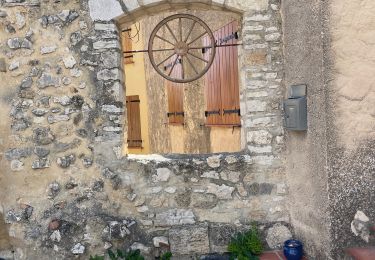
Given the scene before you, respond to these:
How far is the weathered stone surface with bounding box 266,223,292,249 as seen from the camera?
129 inches

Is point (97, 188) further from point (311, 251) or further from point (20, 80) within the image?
point (311, 251)

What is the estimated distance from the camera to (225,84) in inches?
185

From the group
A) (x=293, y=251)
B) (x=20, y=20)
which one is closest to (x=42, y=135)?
(x=20, y=20)

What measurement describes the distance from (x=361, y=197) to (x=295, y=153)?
0.64 m

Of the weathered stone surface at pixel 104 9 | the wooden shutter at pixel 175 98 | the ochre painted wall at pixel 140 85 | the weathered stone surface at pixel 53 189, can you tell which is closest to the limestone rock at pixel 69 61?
the weathered stone surface at pixel 104 9

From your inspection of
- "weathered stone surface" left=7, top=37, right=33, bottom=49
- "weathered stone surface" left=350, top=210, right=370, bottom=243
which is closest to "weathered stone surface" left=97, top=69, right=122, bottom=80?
"weathered stone surface" left=7, top=37, right=33, bottom=49

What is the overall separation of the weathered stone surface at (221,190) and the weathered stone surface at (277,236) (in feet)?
1.62

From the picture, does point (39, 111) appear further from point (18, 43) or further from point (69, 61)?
point (18, 43)

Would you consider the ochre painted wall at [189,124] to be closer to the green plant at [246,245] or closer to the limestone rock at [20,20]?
the green plant at [246,245]

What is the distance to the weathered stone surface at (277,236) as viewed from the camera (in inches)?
129

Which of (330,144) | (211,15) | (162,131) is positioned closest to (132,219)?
(330,144)

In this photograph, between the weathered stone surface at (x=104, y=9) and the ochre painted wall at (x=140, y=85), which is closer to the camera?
the weathered stone surface at (x=104, y=9)

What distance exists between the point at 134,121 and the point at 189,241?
693cm

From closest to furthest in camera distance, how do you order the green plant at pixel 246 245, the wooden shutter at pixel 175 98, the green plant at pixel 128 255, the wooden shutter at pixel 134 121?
the green plant at pixel 128 255
the green plant at pixel 246 245
the wooden shutter at pixel 175 98
the wooden shutter at pixel 134 121
